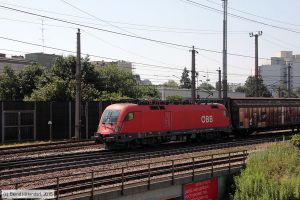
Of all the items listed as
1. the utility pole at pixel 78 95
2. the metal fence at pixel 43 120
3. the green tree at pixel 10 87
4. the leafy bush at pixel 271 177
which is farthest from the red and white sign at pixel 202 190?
the green tree at pixel 10 87

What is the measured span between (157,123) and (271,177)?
940cm

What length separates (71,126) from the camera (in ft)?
121

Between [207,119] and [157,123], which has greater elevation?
[207,119]

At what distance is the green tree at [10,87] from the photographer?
6450 centimetres

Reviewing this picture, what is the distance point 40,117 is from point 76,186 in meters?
20.1

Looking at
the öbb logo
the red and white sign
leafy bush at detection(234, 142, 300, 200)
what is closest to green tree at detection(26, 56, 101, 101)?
the öbb logo

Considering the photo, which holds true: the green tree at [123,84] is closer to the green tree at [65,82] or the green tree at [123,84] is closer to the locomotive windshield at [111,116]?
the green tree at [65,82]

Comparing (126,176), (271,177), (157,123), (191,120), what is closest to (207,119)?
(191,120)

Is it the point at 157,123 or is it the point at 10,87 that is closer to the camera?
the point at 157,123

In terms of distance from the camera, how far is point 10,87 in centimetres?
6500

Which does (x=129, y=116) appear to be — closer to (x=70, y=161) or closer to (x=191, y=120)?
(x=70, y=161)

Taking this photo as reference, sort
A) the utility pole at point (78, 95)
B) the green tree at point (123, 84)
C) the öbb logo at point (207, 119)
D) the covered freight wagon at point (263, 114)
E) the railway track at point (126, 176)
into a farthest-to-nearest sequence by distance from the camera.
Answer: the green tree at point (123, 84) → the covered freight wagon at point (263, 114) → the utility pole at point (78, 95) → the öbb logo at point (207, 119) → the railway track at point (126, 176)

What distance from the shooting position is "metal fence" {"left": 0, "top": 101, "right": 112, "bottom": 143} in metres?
32.6

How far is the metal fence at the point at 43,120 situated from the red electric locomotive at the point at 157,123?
8488 millimetres
